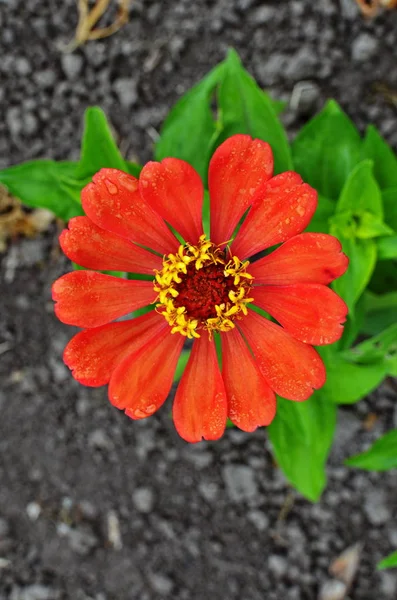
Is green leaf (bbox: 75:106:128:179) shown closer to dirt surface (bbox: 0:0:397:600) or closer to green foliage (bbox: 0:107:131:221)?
green foliage (bbox: 0:107:131:221)

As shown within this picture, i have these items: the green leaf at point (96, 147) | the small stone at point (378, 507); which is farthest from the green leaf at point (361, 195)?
the small stone at point (378, 507)

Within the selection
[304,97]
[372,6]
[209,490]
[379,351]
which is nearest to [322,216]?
[379,351]

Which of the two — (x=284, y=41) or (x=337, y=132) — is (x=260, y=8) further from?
(x=337, y=132)

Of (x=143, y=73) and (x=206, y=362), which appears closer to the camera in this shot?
(x=206, y=362)

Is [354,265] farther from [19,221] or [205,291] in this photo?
[19,221]

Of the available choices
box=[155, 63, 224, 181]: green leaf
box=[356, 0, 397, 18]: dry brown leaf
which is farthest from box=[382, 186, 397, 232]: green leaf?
box=[356, 0, 397, 18]: dry brown leaf

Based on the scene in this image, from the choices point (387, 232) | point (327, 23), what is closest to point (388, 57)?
point (327, 23)
